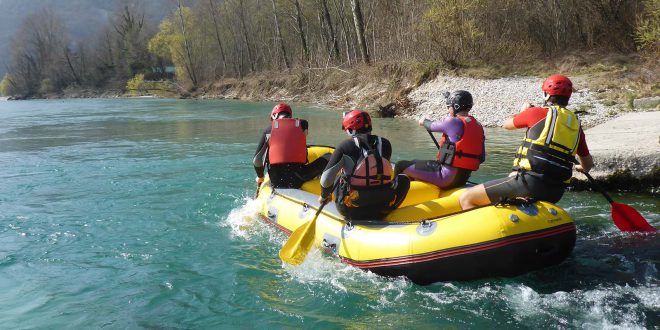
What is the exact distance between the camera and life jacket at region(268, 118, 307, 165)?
649 centimetres

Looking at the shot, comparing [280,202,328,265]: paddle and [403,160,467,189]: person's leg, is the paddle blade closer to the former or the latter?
[280,202,328,265]: paddle

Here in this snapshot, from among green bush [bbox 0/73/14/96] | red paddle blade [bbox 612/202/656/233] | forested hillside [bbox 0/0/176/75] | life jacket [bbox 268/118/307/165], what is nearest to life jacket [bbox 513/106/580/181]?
red paddle blade [bbox 612/202/656/233]

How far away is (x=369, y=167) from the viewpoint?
473 centimetres

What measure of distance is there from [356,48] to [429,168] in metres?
26.0

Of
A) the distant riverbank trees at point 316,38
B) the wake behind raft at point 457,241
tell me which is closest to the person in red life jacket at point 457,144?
the wake behind raft at point 457,241

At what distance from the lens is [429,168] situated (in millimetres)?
5719

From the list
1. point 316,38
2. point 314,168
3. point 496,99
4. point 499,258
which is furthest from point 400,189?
point 316,38

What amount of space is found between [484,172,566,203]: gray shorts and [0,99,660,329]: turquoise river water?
27.6 inches

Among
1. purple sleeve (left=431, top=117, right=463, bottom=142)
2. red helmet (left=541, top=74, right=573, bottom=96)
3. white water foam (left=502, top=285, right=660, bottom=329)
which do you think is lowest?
white water foam (left=502, top=285, right=660, bottom=329)

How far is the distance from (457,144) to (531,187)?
3.50ft

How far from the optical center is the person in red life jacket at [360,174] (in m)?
4.71

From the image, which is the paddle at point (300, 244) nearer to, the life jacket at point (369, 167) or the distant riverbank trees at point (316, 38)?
the life jacket at point (369, 167)

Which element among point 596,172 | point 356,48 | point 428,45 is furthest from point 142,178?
point 356,48

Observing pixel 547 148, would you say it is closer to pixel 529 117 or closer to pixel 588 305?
pixel 529 117
